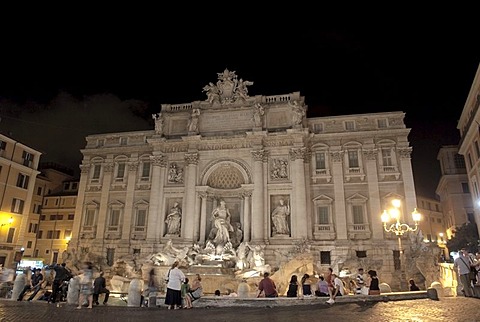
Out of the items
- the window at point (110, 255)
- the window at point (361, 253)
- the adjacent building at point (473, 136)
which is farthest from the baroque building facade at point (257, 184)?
the adjacent building at point (473, 136)

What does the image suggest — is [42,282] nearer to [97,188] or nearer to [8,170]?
[97,188]

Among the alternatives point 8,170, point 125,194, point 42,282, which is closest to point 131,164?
point 125,194

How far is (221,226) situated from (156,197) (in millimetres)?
6672

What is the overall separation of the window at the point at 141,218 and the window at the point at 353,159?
17669 mm

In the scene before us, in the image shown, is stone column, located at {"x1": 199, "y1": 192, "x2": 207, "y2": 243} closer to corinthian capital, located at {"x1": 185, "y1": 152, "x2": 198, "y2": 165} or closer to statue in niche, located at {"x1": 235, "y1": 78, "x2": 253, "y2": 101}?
corinthian capital, located at {"x1": 185, "y1": 152, "x2": 198, "y2": 165}

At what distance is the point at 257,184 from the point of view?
26906 millimetres

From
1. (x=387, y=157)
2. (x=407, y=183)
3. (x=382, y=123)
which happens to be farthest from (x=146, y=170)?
(x=407, y=183)

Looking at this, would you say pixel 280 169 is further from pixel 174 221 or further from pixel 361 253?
pixel 174 221

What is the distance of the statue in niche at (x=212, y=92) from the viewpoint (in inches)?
1172

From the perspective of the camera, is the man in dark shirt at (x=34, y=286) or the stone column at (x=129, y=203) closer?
the man in dark shirt at (x=34, y=286)

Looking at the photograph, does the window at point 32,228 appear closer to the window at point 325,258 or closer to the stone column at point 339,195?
the window at point 325,258

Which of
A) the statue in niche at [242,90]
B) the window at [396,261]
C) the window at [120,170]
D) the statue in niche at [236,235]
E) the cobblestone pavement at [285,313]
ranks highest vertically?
the statue in niche at [242,90]

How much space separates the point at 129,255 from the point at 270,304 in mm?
18602

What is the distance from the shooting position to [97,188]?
31.9 m
